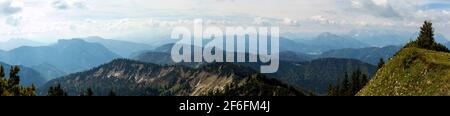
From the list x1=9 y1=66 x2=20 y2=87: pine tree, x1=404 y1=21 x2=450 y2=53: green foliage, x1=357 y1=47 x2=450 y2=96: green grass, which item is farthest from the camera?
x1=404 y1=21 x2=450 y2=53: green foliage

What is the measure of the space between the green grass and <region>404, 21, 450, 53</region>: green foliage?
37650 millimetres

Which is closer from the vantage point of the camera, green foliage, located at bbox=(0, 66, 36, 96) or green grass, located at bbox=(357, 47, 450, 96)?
green foliage, located at bbox=(0, 66, 36, 96)

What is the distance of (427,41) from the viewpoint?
13512 cm

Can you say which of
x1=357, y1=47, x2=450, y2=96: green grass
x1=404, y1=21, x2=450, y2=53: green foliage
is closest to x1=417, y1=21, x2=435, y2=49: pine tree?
x1=404, y1=21, x2=450, y2=53: green foliage

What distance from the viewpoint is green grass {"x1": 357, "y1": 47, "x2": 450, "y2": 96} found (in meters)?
67.9

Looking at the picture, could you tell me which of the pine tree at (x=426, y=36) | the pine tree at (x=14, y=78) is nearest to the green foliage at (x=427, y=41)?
the pine tree at (x=426, y=36)

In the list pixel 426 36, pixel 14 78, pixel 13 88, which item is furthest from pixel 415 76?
pixel 426 36

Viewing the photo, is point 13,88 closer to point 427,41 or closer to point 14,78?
point 14,78

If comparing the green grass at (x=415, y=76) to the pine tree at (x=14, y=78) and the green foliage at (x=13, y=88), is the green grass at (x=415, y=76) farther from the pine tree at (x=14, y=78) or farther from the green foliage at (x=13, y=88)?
the pine tree at (x=14, y=78)

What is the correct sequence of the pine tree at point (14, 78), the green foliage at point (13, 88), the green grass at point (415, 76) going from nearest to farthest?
the green foliage at point (13, 88)
the pine tree at point (14, 78)
the green grass at point (415, 76)

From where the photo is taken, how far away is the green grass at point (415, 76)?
67.9m

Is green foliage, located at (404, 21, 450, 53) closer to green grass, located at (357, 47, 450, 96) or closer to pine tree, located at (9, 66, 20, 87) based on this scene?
green grass, located at (357, 47, 450, 96)

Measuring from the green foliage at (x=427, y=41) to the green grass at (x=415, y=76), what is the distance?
37650 millimetres
